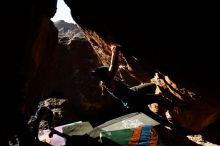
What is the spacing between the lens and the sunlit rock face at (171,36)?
16.6 feet

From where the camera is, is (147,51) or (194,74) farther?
(147,51)

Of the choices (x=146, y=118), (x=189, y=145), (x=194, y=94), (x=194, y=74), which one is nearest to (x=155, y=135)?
(x=146, y=118)

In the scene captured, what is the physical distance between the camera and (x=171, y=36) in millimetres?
5555

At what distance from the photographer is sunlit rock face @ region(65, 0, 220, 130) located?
5.06m

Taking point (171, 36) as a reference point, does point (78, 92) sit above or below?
below

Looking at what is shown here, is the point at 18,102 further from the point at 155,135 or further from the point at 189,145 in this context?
the point at 189,145

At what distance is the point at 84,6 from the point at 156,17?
2779 millimetres

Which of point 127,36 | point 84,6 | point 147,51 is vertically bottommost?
point 147,51

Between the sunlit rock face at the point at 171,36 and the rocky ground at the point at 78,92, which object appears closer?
the sunlit rock face at the point at 171,36

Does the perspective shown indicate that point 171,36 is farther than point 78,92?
No

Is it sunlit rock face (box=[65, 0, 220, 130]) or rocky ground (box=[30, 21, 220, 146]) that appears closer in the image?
sunlit rock face (box=[65, 0, 220, 130])

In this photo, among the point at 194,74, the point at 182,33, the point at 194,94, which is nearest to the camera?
the point at 182,33

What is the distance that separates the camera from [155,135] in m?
9.41

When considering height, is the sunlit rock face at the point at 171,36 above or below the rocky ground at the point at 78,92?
above
